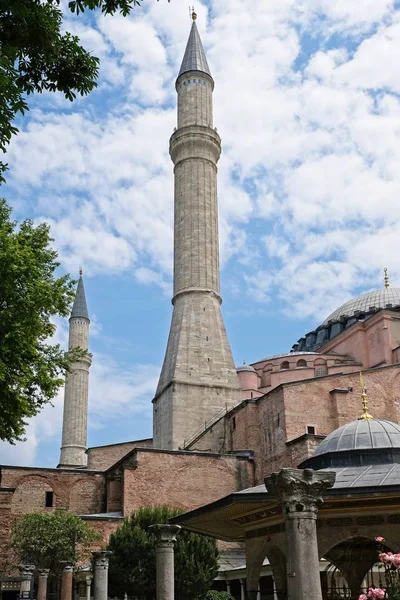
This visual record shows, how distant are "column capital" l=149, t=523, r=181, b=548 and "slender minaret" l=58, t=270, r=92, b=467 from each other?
30.2 metres

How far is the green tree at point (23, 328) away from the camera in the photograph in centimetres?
1149

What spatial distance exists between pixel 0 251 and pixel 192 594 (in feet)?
34.2

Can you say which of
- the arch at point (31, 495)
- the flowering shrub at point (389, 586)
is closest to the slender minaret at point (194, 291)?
the arch at point (31, 495)

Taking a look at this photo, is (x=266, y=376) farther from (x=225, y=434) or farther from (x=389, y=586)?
(x=389, y=586)

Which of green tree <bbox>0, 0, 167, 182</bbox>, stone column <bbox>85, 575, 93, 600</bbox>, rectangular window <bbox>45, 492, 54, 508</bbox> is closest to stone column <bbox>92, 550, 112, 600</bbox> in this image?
stone column <bbox>85, 575, 93, 600</bbox>

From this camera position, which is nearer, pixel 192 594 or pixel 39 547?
pixel 192 594

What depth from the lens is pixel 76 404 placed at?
4188 cm

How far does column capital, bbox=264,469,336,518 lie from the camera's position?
7082 millimetres

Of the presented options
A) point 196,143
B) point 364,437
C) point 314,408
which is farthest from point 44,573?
point 196,143

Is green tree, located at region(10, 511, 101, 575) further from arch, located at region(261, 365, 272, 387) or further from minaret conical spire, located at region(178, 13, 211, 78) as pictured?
minaret conical spire, located at region(178, 13, 211, 78)

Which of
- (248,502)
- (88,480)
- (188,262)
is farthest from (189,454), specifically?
(248,502)

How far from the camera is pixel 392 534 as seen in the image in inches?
327

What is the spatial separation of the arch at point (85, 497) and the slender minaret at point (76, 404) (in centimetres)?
1495

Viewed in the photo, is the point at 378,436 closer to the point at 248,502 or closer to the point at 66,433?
the point at 248,502
